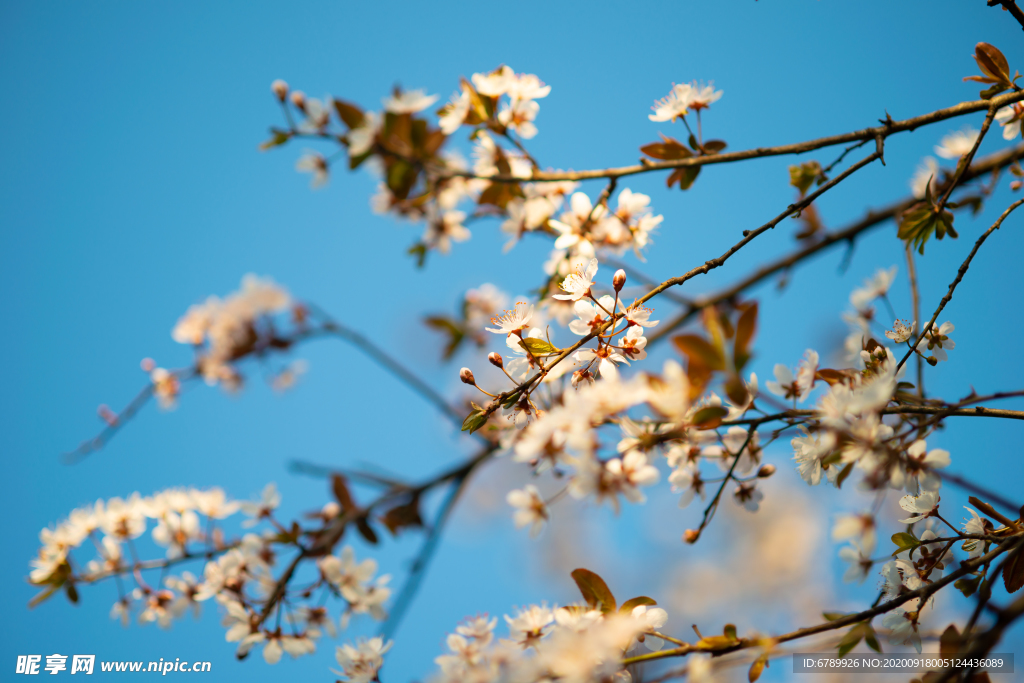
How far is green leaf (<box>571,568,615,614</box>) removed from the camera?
858mm

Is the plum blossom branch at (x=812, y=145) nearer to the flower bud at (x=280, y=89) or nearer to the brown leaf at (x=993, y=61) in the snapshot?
the brown leaf at (x=993, y=61)

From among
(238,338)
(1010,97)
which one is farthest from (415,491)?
(1010,97)

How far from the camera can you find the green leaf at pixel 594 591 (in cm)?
86

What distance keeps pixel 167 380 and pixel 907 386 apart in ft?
9.08

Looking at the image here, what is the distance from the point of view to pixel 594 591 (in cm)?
86

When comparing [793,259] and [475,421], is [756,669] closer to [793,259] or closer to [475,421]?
[475,421]

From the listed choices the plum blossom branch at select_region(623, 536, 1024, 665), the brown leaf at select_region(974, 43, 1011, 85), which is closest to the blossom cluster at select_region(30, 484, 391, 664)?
the plum blossom branch at select_region(623, 536, 1024, 665)

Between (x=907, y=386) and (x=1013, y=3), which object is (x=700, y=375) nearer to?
(x=907, y=386)

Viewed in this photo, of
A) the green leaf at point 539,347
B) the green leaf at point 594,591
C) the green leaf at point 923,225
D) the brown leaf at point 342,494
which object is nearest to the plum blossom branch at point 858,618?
the green leaf at point 594,591

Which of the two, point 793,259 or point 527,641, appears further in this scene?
point 793,259

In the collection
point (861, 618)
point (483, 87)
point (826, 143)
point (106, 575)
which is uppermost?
point (483, 87)

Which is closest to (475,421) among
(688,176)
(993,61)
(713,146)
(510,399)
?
(510,399)

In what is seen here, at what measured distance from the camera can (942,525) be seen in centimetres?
84

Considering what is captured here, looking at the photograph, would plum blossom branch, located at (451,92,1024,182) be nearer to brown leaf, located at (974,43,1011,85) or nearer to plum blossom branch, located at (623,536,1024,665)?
brown leaf, located at (974,43,1011,85)
